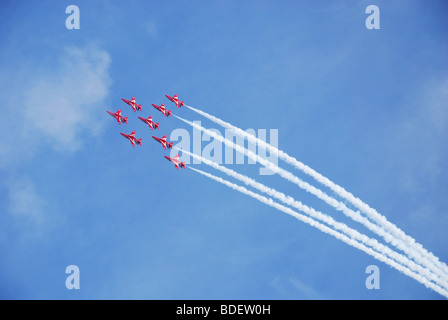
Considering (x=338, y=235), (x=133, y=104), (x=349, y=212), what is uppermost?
(x=133, y=104)

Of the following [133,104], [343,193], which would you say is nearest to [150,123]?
[133,104]

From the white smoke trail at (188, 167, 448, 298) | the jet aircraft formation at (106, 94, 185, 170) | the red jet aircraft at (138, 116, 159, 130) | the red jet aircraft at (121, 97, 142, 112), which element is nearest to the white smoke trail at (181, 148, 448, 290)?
the white smoke trail at (188, 167, 448, 298)

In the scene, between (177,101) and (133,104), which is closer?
(177,101)

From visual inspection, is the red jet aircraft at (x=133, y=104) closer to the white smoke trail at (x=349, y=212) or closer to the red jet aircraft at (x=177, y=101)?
the red jet aircraft at (x=177, y=101)

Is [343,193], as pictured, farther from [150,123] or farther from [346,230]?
[150,123]

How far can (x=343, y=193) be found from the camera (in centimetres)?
8156

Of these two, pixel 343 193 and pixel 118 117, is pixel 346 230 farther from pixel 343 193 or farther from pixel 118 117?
pixel 118 117

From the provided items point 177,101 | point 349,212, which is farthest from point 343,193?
point 177,101

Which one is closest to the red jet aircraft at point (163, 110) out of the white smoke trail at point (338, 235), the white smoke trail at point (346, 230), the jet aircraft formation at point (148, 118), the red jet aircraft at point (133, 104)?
the jet aircraft formation at point (148, 118)

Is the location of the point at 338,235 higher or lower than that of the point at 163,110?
lower

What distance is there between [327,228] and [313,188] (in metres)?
6.62

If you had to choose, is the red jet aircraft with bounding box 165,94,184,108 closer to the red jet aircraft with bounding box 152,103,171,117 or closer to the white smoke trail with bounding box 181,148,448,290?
the red jet aircraft with bounding box 152,103,171,117

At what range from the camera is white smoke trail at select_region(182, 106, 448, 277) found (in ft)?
253

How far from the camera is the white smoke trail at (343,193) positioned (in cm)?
7706
